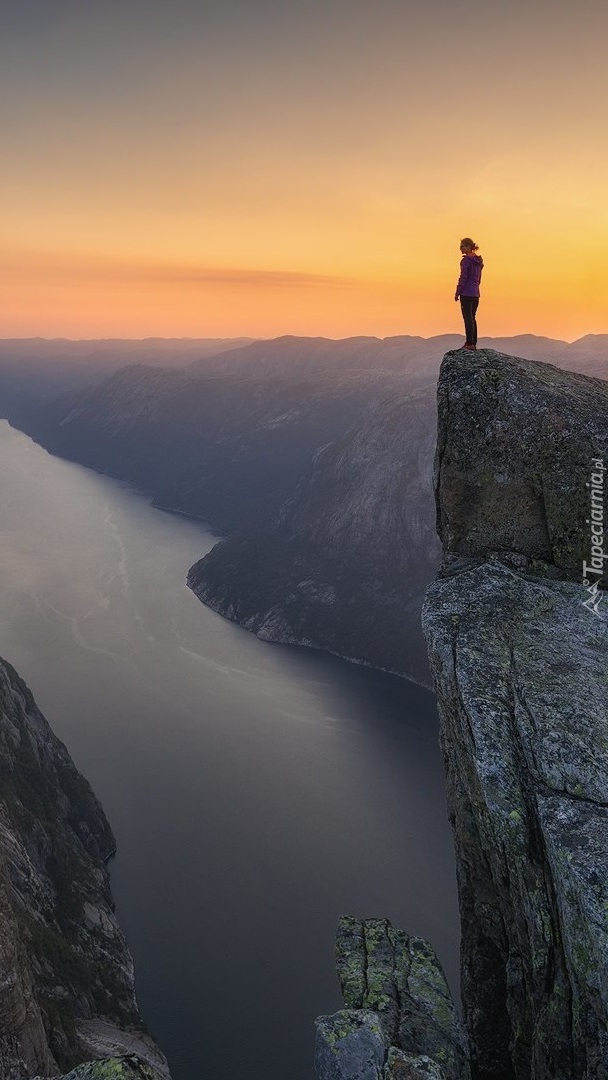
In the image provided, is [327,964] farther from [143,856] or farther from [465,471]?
[465,471]

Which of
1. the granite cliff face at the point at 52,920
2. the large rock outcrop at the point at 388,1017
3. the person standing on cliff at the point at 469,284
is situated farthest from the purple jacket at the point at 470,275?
the granite cliff face at the point at 52,920

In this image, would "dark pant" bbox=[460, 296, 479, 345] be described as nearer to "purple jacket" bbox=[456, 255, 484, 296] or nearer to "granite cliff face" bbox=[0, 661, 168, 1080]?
"purple jacket" bbox=[456, 255, 484, 296]

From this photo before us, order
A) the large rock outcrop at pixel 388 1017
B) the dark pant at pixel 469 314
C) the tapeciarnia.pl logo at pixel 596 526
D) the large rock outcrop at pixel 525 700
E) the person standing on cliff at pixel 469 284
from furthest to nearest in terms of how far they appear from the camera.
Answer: the dark pant at pixel 469 314, the person standing on cliff at pixel 469 284, the tapeciarnia.pl logo at pixel 596 526, the large rock outcrop at pixel 525 700, the large rock outcrop at pixel 388 1017

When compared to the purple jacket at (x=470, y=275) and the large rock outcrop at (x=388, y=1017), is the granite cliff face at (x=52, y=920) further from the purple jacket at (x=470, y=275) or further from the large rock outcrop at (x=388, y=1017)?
the purple jacket at (x=470, y=275)

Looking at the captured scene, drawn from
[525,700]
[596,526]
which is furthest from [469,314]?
[525,700]

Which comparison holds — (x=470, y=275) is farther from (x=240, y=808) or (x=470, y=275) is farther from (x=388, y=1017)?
(x=240, y=808)

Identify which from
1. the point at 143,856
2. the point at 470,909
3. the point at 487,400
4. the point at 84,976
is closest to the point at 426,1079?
the point at 470,909
